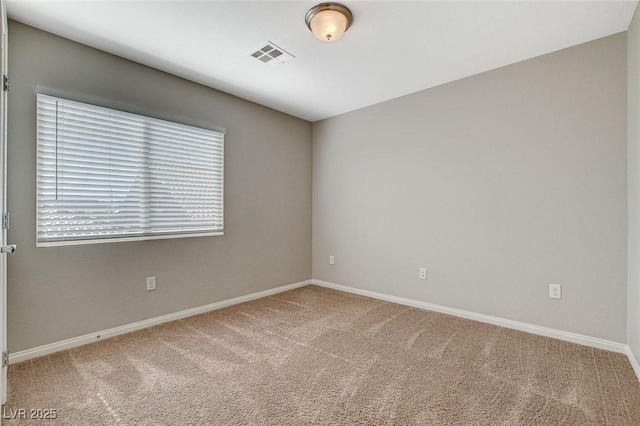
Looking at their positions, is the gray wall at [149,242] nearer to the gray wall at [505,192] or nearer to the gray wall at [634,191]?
the gray wall at [505,192]

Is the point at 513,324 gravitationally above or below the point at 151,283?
below

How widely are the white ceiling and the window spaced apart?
0.60 m

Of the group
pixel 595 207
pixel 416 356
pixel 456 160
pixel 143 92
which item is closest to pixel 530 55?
pixel 456 160

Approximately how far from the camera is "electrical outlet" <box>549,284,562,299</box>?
256cm

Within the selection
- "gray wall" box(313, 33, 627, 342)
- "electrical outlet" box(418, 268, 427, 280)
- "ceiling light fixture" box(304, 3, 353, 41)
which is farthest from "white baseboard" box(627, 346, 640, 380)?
"ceiling light fixture" box(304, 3, 353, 41)

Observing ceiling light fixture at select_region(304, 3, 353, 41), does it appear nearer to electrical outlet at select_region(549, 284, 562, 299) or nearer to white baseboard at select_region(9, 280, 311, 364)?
electrical outlet at select_region(549, 284, 562, 299)

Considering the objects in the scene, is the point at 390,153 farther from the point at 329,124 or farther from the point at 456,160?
the point at 329,124

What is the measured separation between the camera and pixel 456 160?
3.13 m

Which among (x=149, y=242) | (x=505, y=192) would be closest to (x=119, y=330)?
(x=149, y=242)

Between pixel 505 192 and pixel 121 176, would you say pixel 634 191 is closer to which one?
pixel 505 192

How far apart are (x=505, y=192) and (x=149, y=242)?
3.42m

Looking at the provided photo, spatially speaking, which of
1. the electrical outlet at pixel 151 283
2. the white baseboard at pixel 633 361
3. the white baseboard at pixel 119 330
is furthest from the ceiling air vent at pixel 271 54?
the white baseboard at pixel 633 361

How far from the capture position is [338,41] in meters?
2.40

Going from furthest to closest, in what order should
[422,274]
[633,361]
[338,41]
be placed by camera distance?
[422,274]
[338,41]
[633,361]
